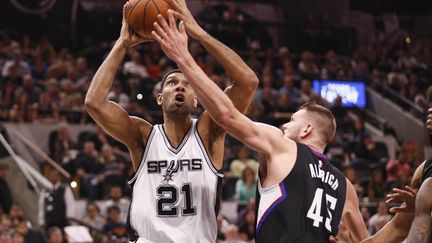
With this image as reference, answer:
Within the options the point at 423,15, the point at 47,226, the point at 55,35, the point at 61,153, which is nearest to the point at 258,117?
the point at 61,153

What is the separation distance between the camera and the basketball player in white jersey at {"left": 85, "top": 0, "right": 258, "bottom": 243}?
→ 19.4 ft

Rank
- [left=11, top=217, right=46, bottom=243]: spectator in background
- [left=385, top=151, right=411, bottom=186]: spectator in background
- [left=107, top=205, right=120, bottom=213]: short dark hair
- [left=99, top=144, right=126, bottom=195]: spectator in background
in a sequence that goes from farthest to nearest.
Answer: [left=385, top=151, right=411, bottom=186]: spectator in background < [left=99, top=144, right=126, bottom=195]: spectator in background < [left=107, top=205, right=120, bottom=213]: short dark hair < [left=11, top=217, right=46, bottom=243]: spectator in background

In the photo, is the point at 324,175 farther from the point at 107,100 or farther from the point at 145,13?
the point at 107,100

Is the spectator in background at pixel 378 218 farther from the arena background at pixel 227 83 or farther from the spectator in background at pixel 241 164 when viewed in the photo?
the spectator in background at pixel 241 164

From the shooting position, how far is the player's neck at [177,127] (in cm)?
616

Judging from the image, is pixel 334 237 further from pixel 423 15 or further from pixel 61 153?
pixel 423 15

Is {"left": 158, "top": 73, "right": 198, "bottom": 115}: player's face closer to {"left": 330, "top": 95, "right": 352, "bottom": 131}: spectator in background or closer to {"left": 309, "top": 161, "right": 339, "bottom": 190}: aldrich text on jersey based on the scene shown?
{"left": 309, "top": 161, "right": 339, "bottom": 190}: aldrich text on jersey

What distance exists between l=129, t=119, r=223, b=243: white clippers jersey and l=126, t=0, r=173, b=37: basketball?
37.2 inches

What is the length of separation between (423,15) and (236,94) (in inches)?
813

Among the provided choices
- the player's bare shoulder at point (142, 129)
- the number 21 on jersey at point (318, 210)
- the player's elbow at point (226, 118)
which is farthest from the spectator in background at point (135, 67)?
the player's elbow at point (226, 118)

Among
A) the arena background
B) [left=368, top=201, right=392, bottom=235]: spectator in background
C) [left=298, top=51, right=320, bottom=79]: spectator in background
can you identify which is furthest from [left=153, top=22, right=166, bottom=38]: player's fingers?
[left=298, top=51, right=320, bottom=79]: spectator in background

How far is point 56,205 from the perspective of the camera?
1310cm

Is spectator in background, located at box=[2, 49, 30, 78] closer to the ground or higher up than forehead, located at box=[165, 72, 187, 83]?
closer to the ground

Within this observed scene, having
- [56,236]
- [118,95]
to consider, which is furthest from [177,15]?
[118,95]
